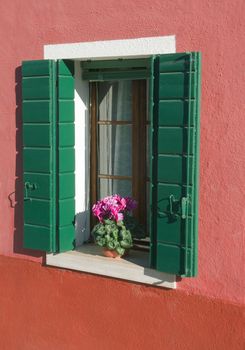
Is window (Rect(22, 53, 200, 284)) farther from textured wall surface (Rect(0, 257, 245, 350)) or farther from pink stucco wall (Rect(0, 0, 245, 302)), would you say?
textured wall surface (Rect(0, 257, 245, 350))

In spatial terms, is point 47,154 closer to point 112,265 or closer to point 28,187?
point 28,187

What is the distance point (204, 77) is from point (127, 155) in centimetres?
117

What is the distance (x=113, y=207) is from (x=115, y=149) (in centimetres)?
58

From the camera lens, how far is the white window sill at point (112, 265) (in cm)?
485

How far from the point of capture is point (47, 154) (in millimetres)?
5230

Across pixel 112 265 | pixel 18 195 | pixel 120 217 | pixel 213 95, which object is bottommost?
pixel 112 265

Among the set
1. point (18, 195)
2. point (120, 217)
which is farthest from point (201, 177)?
point (18, 195)

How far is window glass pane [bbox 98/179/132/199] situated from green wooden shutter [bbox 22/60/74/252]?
1.03 feet

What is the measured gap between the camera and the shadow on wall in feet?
18.2

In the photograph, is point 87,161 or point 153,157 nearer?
point 153,157

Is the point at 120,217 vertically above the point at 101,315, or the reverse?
the point at 120,217

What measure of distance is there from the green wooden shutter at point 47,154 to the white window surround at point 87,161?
12cm

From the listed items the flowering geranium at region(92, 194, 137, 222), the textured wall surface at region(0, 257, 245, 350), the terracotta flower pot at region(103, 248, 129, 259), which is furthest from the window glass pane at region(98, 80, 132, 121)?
the textured wall surface at region(0, 257, 245, 350)

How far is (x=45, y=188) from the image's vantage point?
5270 millimetres
